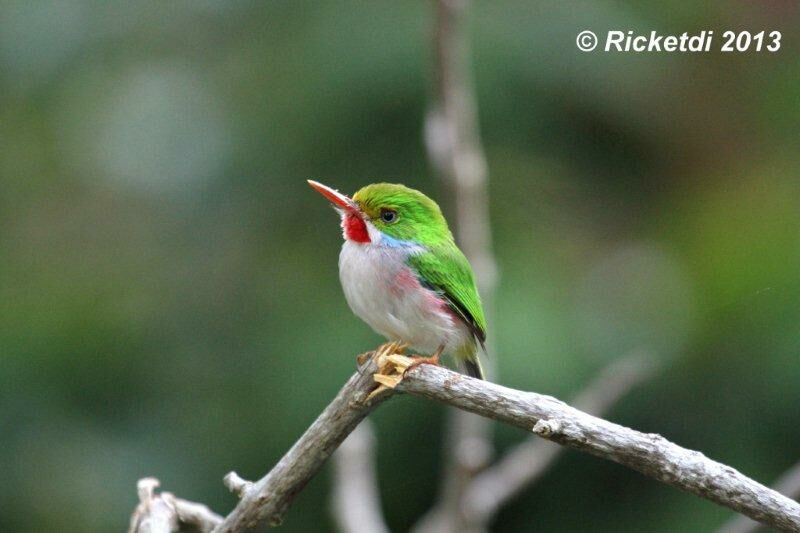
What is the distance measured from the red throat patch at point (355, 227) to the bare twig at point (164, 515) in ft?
2.36

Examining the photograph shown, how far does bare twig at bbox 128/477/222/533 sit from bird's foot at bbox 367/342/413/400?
25.0 inches

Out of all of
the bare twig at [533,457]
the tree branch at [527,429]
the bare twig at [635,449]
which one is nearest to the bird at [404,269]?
the tree branch at [527,429]

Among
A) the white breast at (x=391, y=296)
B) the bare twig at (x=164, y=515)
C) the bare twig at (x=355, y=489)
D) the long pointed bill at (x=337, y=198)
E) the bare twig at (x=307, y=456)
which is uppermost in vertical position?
the long pointed bill at (x=337, y=198)

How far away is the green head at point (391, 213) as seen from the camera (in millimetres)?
2557

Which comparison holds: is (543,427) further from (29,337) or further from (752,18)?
(29,337)

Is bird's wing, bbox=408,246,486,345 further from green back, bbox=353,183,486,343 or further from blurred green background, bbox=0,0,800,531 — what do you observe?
blurred green background, bbox=0,0,800,531

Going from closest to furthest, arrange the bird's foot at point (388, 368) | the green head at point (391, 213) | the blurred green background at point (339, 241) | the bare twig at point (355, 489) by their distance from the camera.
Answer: the bird's foot at point (388, 368) → the green head at point (391, 213) → the bare twig at point (355, 489) → the blurred green background at point (339, 241)

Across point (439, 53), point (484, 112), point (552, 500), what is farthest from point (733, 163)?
point (439, 53)

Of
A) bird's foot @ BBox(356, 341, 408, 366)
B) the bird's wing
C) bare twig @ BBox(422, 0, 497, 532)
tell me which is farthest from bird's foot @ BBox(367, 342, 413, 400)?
bare twig @ BBox(422, 0, 497, 532)

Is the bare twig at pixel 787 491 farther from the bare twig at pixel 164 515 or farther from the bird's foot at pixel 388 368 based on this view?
the bare twig at pixel 164 515

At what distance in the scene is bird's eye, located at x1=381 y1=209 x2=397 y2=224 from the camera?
8.50 feet

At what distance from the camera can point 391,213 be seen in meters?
2.60

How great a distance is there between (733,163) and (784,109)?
0.33m

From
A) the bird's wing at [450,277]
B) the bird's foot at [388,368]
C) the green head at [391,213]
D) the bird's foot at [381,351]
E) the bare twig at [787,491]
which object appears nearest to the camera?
the bird's foot at [388,368]
